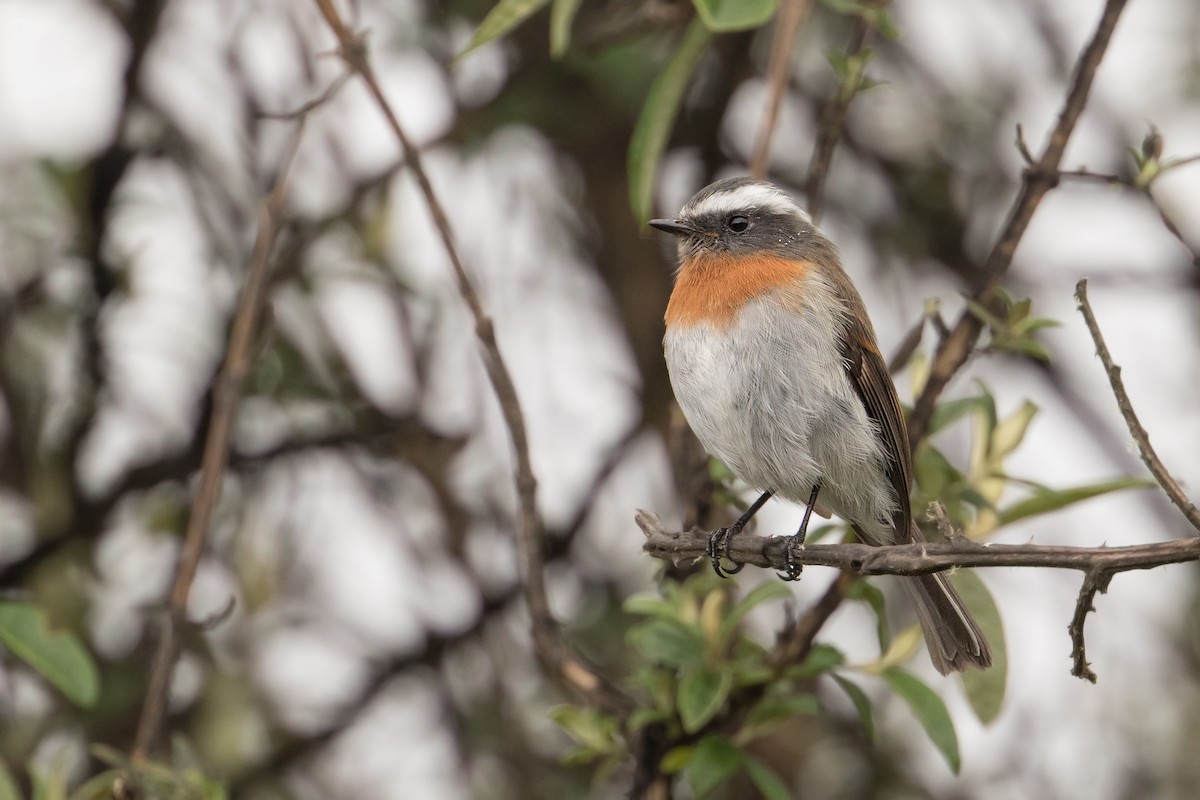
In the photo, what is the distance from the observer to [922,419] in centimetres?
340

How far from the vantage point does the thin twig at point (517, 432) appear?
335cm

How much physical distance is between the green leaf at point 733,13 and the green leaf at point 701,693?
150 centimetres

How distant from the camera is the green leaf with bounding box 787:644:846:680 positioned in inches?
128

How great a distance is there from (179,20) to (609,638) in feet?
9.21

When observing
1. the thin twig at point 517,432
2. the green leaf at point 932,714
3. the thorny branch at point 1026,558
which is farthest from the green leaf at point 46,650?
the green leaf at point 932,714

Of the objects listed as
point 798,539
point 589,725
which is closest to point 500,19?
point 798,539

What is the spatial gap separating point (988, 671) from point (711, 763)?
744 millimetres

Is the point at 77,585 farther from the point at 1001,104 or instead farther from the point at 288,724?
the point at 1001,104

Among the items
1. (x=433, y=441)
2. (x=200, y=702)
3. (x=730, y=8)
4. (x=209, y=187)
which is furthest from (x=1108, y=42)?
(x=200, y=702)

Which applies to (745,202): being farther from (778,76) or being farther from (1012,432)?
(1012,432)

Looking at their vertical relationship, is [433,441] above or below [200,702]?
above

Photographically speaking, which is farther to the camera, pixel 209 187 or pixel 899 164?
pixel 899 164

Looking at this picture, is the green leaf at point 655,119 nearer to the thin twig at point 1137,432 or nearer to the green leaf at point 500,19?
the green leaf at point 500,19

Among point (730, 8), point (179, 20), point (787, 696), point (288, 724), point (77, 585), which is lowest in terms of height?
point (288, 724)
